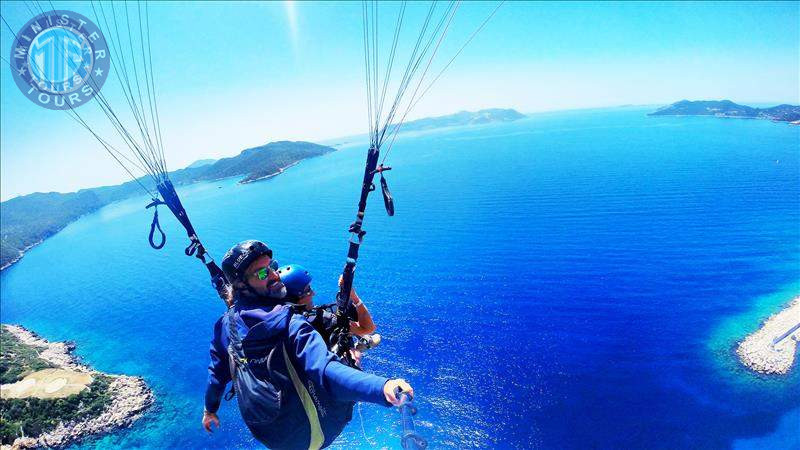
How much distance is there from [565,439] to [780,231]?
44.6 metres

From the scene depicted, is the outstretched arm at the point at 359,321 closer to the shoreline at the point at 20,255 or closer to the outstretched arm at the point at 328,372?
the outstretched arm at the point at 328,372

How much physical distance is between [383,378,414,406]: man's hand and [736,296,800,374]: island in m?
33.5

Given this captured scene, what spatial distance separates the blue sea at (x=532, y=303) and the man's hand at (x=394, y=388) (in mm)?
14093

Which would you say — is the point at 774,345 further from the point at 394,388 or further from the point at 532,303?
the point at 394,388

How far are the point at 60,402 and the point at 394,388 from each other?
1511 inches

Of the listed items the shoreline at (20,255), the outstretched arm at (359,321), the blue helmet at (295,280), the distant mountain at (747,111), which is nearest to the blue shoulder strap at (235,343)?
the blue helmet at (295,280)

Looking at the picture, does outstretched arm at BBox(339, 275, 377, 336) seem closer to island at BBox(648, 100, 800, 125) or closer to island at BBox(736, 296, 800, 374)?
island at BBox(736, 296, 800, 374)

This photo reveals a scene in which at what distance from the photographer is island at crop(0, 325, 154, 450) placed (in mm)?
25250

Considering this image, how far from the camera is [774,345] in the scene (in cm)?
2506

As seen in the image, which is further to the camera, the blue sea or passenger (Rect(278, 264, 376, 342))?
the blue sea

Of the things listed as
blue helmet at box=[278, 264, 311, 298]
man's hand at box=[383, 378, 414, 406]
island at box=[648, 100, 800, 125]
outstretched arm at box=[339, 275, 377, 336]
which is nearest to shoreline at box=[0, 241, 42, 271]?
blue helmet at box=[278, 264, 311, 298]

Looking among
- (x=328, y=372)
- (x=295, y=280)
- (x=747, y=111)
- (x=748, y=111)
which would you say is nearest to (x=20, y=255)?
(x=295, y=280)

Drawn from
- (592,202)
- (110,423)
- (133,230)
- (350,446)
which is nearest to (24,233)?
(133,230)

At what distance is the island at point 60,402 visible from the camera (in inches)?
994
